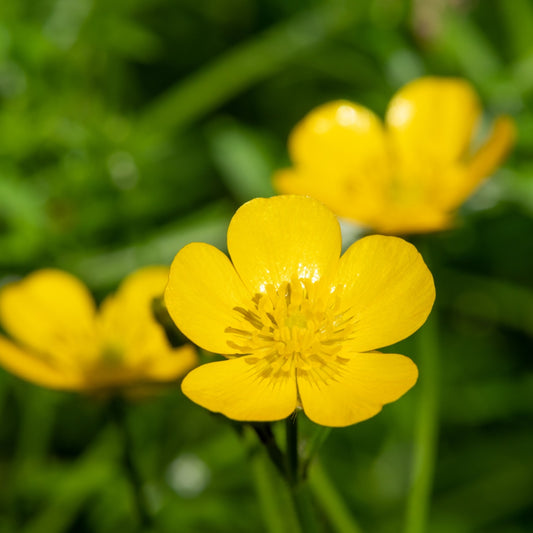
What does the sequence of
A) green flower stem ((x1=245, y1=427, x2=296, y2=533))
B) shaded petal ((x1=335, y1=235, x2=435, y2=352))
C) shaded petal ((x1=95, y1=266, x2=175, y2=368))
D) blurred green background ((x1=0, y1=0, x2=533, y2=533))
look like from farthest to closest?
blurred green background ((x1=0, y1=0, x2=533, y2=533)) → shaded petal ((x1=95, y1=266, x2=175, y2=368)) → green flower stem ((x1=245, y1=427, x2=296, y2=533)) → shaded petal ((x1=335, y1=235, x2=435, y2=352))

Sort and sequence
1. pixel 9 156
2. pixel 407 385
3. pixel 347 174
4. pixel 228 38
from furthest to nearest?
pixel 228 38 → pixel 9 156 → pixel 347 174 → pixel 407 385

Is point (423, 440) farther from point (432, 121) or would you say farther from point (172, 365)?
point (432, 121)

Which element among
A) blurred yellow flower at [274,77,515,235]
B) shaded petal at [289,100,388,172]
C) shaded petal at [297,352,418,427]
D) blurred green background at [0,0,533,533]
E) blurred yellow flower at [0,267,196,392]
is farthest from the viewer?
blurred green background at [0,0,533,533]

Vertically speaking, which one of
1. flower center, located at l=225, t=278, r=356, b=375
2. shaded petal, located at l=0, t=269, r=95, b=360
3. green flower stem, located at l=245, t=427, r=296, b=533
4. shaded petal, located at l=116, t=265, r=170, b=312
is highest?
flower center, located at l=225, t=278, r=356, b=375

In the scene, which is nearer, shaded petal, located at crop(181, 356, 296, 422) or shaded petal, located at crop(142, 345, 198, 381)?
shaded petal, located at crop(181, 356, 296, 422)

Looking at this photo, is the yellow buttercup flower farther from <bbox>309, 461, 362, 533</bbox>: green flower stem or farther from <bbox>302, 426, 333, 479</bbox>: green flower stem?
<bbox>309, 461, 362, 533</bbox>: green flower stem

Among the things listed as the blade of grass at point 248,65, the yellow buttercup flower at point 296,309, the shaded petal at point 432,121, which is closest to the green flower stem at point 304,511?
the yellow buttercup flower at point 296,309

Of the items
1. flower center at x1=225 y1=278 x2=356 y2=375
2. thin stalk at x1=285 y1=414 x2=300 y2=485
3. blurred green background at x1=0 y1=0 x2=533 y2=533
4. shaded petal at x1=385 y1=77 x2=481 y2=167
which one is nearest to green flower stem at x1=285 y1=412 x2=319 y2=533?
thin stalk at x1=285 y1=414 x2=300 y2=485

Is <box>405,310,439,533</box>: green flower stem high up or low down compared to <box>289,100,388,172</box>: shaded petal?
down

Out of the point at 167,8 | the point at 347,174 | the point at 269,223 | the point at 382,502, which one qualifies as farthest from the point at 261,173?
the point at 269,223

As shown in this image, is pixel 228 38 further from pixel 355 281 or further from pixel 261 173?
pixel 355 281
